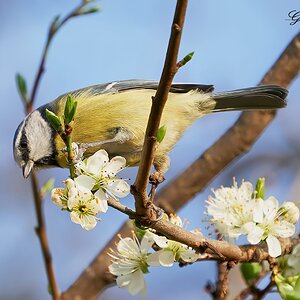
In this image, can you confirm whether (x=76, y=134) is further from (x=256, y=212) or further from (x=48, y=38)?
(x=256, y=212)

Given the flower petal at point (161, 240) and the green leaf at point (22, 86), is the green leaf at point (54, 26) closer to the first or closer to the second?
the green leaf at point (22, 86)

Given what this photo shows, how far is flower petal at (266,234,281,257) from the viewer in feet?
5.81

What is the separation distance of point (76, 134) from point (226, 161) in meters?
0.74

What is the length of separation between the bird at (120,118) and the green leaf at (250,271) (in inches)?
33.6

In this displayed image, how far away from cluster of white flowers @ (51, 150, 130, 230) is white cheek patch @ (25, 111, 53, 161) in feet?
3.58

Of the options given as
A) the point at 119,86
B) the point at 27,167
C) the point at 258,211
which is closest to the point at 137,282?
the point at 258,211

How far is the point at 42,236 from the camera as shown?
7.03 ft

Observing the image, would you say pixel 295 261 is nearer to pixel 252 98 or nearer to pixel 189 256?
pixel 189 256

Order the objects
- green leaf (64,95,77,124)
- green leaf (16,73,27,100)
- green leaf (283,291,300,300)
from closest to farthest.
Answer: green leaf (283,291,300,300) < green leaf (64,95,77,124) < green leaf (16,73,27,100)

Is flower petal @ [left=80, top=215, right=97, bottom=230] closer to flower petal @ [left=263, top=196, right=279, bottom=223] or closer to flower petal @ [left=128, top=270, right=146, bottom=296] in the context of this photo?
flower petal @ [left=128, top=270, right=146, bottom=296]

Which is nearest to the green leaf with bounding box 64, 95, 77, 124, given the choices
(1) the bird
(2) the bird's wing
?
(1) the bird

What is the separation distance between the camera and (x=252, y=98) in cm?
321

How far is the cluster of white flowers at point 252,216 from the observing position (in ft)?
6.04

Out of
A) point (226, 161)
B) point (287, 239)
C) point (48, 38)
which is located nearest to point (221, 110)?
point (226, 161)
